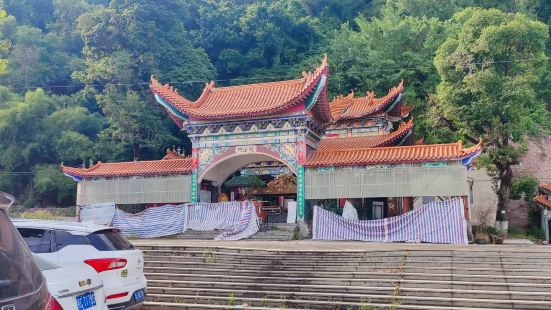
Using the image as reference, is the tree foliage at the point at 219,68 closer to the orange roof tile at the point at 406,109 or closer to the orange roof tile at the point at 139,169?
the orange roof tile at the point at 406,109

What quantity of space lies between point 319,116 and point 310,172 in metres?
2.87

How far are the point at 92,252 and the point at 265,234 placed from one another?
40.1 ft

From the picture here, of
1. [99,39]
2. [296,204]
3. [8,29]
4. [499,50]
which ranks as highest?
[8,29]

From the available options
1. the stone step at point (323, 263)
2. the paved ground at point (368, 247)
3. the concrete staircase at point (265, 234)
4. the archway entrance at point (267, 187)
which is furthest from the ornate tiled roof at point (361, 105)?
the stone step at point (323, 263)

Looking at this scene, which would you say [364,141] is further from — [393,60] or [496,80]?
[393,60]

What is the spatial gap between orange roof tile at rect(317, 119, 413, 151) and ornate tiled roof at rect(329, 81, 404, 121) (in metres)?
1.12

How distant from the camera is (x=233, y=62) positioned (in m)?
39.4

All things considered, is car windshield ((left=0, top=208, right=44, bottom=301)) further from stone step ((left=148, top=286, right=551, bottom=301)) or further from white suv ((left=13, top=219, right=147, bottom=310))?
stone step ((left=148, top=286, right=551, bottom=301))

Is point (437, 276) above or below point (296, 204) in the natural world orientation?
below

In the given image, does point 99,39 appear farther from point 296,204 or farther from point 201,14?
point 296,204

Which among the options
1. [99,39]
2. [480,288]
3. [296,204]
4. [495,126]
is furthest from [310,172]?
[99,39]

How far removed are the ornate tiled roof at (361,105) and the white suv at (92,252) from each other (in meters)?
17.4

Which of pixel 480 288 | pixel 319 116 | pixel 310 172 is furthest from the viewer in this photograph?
pixel 319 116

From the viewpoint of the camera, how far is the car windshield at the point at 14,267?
228 cm
